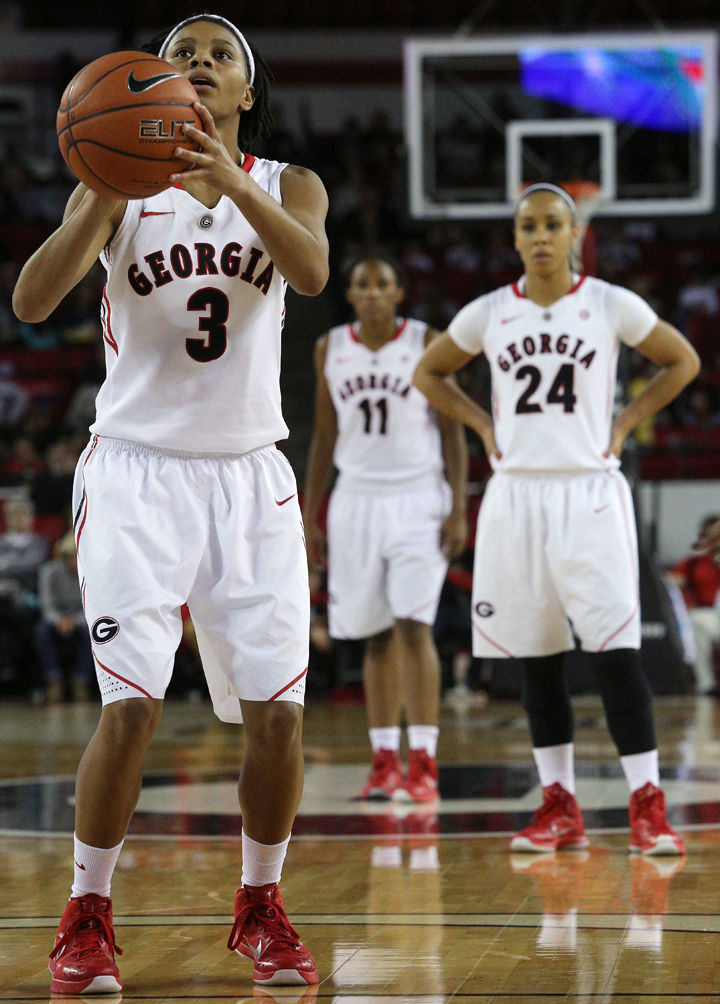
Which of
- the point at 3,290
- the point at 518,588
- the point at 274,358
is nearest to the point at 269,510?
the point at 274,358

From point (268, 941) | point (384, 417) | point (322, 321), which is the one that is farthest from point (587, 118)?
point (268, 941)

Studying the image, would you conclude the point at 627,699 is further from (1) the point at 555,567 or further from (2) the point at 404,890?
(2) the point at 404,890

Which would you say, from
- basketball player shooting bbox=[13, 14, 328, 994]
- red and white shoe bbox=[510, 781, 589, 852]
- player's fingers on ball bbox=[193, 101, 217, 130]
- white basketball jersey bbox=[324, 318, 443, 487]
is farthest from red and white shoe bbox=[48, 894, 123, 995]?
white basketball jersey bbox=[324, 318, 443, 487]

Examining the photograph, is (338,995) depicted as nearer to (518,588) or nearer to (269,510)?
(269,510)

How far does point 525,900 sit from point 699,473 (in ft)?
36.3

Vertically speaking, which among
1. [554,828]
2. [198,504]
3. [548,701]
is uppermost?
[198,504]

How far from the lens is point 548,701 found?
5457 mm

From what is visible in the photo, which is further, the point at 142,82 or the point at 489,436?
the point at 489,436

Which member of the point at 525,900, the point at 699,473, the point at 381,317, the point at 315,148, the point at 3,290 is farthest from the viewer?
the point at 315,148

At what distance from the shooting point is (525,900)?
429 centimetres

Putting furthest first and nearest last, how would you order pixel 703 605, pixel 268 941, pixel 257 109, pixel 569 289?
1. pixel 703 605
2. pixel 569 289
3. pixel 257 109
4. pixel 268 941

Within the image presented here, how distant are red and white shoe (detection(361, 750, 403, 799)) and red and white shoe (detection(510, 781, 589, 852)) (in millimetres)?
1251

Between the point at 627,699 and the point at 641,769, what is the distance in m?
0.24

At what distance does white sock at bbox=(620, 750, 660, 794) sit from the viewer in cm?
523
